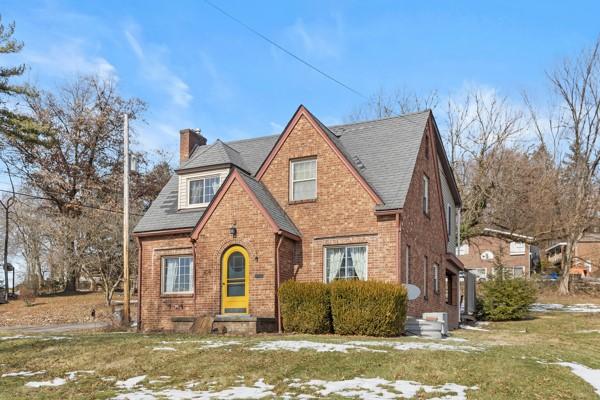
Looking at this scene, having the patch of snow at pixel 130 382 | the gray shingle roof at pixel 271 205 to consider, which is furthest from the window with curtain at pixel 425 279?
the patch of snow at pixel 130 382

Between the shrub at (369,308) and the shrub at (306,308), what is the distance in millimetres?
360

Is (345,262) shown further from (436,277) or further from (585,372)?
(585,372)

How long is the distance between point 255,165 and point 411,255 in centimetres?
670

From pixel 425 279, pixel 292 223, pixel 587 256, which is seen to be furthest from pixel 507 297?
pixel 587 256

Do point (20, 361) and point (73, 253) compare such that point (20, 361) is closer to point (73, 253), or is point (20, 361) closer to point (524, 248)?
point (73, 253)

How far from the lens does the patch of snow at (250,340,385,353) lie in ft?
39.0

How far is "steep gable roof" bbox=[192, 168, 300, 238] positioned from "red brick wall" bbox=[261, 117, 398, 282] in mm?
405

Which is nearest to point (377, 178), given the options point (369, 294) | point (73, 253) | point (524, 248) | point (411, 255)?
point (411, 255)

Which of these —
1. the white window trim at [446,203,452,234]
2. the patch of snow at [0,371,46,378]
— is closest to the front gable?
the white window trim at [446,203,452,234]

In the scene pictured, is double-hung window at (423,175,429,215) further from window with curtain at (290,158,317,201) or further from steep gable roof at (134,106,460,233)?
window with curtain at (290,158,317,201)

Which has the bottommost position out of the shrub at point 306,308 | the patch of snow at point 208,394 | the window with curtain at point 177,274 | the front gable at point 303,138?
the patch of snow at point 208,394

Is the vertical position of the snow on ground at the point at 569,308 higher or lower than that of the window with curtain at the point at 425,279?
lower

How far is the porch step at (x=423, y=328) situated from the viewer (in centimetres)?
1642

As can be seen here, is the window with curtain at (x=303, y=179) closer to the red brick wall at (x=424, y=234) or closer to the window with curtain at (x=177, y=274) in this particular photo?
the red brick wall at (x=424, y=234)
